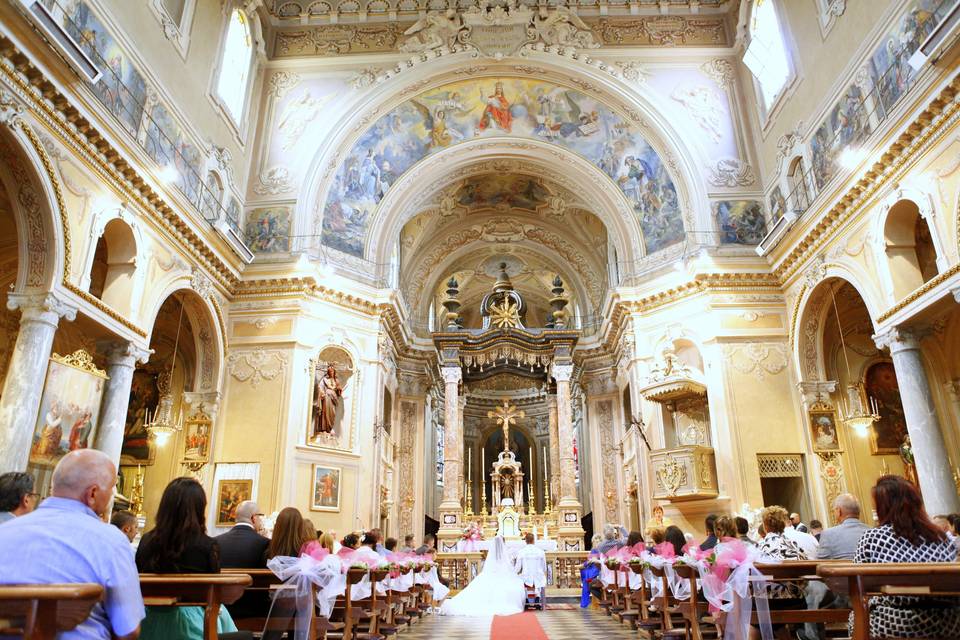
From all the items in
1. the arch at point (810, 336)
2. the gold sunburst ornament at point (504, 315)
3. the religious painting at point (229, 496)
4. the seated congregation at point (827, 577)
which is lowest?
the seated congregation at point (827, 577)

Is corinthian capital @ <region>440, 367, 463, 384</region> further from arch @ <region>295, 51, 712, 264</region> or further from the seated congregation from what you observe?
the seated congregation

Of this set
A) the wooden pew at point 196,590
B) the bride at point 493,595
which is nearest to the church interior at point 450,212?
the bride at point 493,595

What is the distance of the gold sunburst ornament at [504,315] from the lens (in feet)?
64.3

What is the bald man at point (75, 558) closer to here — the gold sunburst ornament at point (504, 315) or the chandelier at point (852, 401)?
the chandelier at point (852, 401)

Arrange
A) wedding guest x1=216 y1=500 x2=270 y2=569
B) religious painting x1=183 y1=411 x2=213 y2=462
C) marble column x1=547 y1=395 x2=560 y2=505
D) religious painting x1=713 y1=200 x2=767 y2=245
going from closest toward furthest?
wedding guest x1=216 y1=500 x2=270 y2=569, religious painting x1=183 y1=411 x2=213 y2=462, religious painting x1=713 y1=200 x2=767 y2=245, marble column x1=547 y1=395 x2=560 y2=505

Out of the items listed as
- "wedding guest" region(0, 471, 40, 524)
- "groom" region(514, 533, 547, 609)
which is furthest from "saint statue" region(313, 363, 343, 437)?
"wedding guest" region(0, 471, 40, 524)

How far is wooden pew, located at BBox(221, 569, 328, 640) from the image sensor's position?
4746 mm

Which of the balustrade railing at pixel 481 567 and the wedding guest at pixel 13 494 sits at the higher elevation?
the wedding guest at pixel 13 494

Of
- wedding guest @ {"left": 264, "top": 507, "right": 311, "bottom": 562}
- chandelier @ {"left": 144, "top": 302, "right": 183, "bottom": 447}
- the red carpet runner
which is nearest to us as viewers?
wedding guest @ {"left": 264, "top": 507, "right": 311, "bottom": 562}

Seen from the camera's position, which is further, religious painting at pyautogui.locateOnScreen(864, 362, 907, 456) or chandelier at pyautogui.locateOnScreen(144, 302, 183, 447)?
chandelier at pyautogui.locateOnScreen(144, 302, 183, 447)

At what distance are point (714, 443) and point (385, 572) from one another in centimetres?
904

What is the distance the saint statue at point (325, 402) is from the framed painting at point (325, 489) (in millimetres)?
810

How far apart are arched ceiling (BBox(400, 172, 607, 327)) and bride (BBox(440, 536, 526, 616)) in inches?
448

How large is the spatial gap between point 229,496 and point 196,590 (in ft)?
34.8
